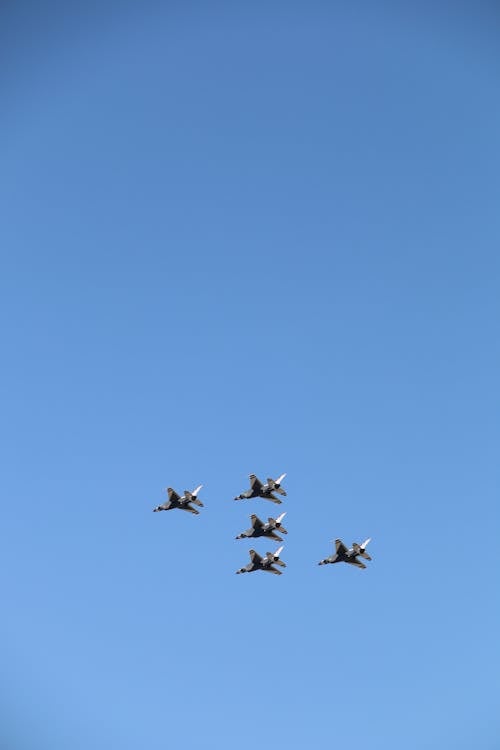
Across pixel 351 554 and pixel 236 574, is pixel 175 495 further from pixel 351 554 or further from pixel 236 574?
pixel 351 554

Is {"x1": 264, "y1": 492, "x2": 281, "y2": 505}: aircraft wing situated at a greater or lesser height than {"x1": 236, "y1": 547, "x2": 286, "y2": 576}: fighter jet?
greater

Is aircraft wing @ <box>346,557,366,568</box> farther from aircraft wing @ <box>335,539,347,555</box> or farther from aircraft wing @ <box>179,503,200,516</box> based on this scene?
aircraft wing @ <box>179,503,200,516</box>

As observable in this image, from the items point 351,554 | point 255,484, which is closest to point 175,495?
point 255,484

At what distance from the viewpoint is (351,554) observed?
191m

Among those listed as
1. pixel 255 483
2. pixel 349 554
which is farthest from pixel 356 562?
pixel 255 483

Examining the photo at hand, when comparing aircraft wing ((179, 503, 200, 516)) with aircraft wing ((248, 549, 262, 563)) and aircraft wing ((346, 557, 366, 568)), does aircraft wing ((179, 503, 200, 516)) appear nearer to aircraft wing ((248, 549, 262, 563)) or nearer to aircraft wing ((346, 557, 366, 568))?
aircraft wing ((248, 549, 262, 563))

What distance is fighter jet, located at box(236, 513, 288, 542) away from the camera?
638 ft

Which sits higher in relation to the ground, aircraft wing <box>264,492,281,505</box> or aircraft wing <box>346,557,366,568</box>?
aircraft wing <box>264,492,281,505</box>

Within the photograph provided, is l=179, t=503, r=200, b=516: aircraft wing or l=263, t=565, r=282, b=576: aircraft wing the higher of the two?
l=179, t=503, r=200, b=516: aircraft wing

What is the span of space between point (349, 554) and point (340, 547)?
1931 millimetres

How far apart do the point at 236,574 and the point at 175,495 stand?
17.6 m

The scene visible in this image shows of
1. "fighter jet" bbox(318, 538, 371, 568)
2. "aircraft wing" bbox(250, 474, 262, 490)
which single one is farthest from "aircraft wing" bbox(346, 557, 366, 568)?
"aircraft wing" bbox(250, 474, 262, 490)

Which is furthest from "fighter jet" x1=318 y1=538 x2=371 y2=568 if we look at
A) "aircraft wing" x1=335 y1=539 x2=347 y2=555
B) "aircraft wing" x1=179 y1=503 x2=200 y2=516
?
"aircraft wing" x1=179 y1=503 x2=200 y2=516

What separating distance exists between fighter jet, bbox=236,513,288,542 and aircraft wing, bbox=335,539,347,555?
9.45 metres
